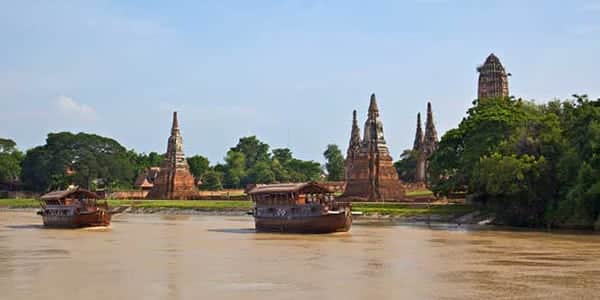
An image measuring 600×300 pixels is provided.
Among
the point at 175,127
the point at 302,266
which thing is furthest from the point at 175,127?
the point at 302,266

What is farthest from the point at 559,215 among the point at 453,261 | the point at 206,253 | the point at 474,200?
the point at 206,253

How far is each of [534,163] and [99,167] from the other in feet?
230

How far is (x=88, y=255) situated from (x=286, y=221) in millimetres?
16463

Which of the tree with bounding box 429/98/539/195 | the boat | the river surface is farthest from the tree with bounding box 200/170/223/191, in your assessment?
the river surface

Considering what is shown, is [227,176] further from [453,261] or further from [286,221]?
[453,261]

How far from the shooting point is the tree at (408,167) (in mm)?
105206

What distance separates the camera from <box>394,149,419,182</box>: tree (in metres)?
105

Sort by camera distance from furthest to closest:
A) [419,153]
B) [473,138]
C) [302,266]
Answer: [419,153] < [473,138] < [302,266]

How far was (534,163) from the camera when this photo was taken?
46812 mm

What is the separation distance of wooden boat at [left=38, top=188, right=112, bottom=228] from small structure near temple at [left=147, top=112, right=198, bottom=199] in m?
39.0

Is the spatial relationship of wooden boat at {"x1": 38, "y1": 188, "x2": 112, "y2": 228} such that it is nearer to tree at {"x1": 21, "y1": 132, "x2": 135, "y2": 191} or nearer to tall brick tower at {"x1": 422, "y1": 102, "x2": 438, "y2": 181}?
tree at {"x1": 21, "y1": 132, "x2": 135, "y2": 191}

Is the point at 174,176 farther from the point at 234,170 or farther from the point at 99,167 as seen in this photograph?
the point at 234,170

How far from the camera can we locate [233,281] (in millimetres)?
21734

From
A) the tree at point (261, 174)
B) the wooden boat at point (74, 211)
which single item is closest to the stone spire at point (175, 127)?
the tree at point (261, 174)
